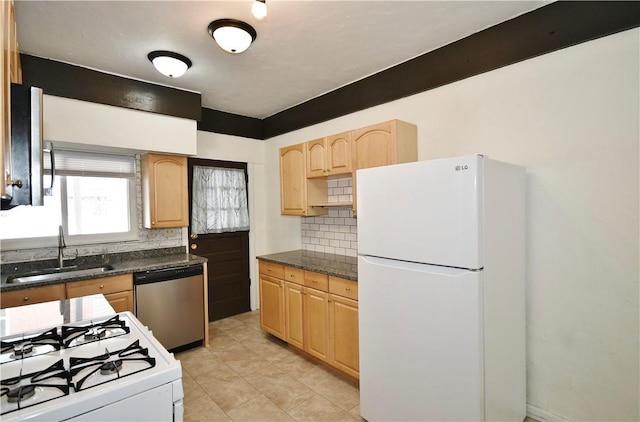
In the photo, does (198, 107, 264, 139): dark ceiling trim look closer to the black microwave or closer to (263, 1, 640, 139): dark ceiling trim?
(263, 1, 640, 139): dark ceiling trim

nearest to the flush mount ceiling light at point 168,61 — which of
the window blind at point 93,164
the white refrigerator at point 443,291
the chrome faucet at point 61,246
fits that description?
the window blind at point 93,164

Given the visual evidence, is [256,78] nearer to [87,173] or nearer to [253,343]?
[87,173]

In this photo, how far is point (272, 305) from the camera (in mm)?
3400

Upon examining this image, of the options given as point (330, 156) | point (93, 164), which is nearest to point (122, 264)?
point (93, 164)

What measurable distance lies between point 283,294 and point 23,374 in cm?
223

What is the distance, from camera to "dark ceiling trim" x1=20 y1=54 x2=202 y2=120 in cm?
258

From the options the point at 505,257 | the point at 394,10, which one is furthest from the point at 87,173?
the point at 505,257

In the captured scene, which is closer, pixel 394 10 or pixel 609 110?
pixel 609 110

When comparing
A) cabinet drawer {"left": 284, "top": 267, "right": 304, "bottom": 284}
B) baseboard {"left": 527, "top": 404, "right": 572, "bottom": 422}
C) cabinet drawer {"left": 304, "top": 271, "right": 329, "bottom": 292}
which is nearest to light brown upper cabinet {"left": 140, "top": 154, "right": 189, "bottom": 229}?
cabinet drawer {"left": 284, "top": 267, "right": 304, "bottom": 284}

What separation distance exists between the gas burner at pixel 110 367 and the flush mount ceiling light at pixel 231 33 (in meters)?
1.90

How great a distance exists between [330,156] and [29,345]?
2427mm

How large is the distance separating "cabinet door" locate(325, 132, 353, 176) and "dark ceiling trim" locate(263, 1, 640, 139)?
456 mm

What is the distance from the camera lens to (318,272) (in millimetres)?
2828

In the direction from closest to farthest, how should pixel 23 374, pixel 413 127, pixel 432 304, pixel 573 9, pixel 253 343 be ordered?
pixel 23 374, pixel 432 304, pixel 573 9, pixel 413 127, pixel 253 343
